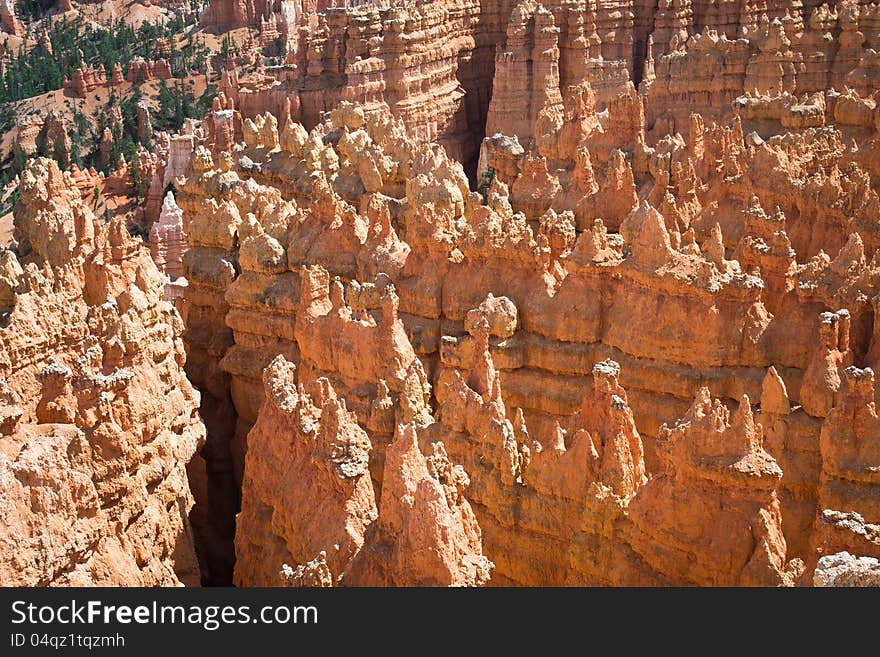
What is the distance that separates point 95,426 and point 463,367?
173 inches

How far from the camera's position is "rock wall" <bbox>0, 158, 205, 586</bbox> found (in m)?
9.57

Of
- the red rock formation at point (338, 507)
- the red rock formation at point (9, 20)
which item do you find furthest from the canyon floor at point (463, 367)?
the red rock formation at point (9, 20)

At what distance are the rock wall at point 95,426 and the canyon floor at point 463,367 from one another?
0.11ft

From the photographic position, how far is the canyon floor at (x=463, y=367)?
9.59m

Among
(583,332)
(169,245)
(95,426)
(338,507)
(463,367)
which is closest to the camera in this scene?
(338,507)

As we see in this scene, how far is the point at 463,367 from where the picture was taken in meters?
13.8

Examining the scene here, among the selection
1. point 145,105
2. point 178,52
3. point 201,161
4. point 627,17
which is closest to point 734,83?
point 627,17

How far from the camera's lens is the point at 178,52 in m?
68.2

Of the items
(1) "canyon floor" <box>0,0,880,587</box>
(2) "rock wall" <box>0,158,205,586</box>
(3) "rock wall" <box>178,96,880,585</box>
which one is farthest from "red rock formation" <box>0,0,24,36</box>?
(2) "rock wall" <box>0,158,205,586</box>

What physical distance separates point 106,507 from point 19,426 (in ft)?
3.55

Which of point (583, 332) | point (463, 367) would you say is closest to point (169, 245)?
point (463, 367)

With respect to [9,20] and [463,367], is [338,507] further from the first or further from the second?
[9,20]

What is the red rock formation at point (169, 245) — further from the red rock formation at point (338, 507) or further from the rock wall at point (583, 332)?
the red rock formation at point (338, 507)

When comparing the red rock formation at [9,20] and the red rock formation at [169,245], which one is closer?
the red rock formation at [169,245]
